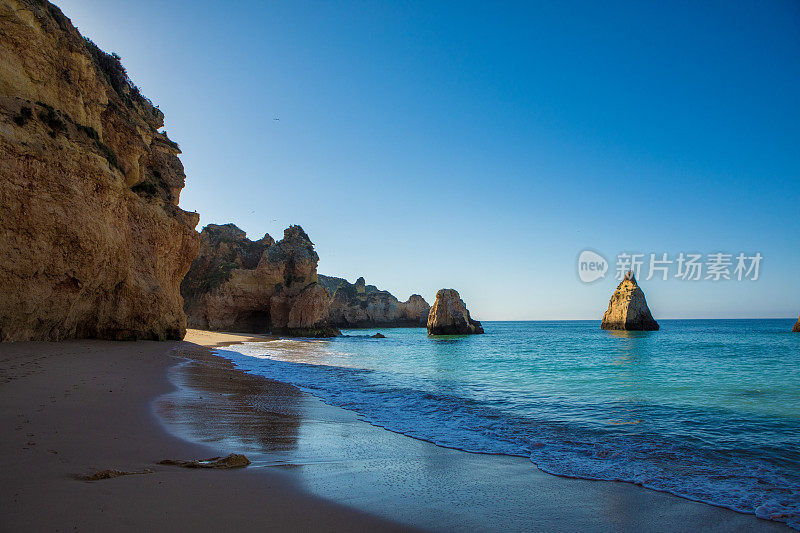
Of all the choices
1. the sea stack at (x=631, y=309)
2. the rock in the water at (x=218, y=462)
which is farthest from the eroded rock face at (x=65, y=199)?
the sea stack at (x=631, y=309)

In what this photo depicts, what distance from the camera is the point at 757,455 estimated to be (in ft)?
18.9

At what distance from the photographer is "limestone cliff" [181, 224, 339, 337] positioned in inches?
1978

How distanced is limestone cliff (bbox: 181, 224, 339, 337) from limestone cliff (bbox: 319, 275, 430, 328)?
139ft

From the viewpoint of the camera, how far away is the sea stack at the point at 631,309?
58.8m

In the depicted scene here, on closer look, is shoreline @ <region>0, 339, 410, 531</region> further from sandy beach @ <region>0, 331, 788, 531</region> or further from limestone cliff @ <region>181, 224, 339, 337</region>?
limestone cliff @ <region>181, 224, 339, 337</region>

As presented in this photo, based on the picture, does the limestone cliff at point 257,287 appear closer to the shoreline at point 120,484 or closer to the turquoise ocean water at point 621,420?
the turquoise ocean water at point 621,420

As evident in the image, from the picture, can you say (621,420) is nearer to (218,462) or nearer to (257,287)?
(218,462)

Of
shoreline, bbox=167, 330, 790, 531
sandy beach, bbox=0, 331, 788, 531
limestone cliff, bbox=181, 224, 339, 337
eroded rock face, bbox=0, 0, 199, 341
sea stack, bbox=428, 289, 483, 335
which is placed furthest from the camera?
sea stack, bbox=428, 289, 483, 335

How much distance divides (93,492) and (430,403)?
727cm

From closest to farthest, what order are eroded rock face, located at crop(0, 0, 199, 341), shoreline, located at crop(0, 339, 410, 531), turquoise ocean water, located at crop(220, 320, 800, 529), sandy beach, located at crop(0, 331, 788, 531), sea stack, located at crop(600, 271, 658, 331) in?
shoreline, located at crop(0, 339, 410, 531)
sandy beach, located at crop(0, 331, 788, 531)
turquoise ocean water, located at crop(220, 320, 800, 529)
eroded rock face, located at crop(0, 0, 199, 341)
sea stack, located at crop(600, 271, 658, 331)

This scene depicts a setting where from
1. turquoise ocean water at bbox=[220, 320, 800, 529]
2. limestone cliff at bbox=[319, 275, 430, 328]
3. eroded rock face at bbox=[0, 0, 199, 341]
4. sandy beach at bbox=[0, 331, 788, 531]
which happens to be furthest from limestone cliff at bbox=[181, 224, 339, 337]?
sandy beach at bbox=[0, 331, 788, 531]

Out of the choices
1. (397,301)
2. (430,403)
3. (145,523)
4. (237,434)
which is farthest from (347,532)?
(397,301)

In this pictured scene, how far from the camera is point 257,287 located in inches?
2030

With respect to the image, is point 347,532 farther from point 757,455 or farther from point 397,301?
point 397,301
